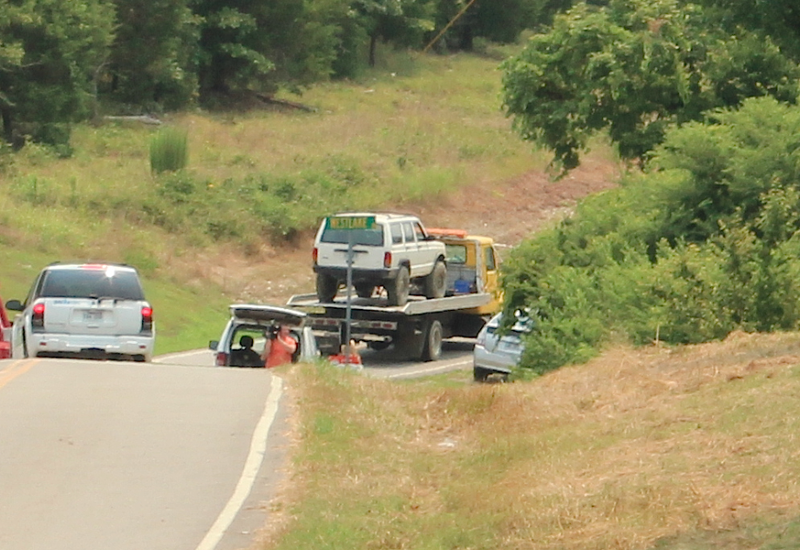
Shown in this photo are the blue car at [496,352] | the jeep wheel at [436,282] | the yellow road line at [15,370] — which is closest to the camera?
the yellow road line at [15,370]

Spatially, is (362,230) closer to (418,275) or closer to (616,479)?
(418,275)

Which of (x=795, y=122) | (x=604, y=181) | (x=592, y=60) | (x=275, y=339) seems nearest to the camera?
(x=275, y=339)

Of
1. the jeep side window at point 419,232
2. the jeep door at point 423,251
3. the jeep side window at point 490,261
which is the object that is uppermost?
the jeep side window at point 419,232

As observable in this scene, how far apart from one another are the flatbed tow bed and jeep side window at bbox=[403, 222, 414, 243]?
1.35 m

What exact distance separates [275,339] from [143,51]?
36.4 meters

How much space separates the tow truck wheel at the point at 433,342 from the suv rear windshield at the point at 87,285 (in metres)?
11.7

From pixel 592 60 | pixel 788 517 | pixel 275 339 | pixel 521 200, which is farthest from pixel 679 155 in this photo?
pixel 521 200

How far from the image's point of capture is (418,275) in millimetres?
31609

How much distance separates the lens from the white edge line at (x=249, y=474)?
31.3 ft

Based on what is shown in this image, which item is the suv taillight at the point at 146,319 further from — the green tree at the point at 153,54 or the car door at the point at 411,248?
the green tree at the point at 153,54

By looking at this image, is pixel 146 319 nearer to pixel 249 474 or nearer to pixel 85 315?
pixel 85 315


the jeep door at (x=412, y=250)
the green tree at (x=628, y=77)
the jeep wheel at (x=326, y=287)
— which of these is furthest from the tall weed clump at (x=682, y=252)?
the jeep wheel at (x=326, y=287)

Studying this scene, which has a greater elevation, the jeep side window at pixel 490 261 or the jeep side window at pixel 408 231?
the jeep side window at pixel 408 231

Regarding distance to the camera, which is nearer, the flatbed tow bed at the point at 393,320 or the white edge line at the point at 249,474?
the white edge line at the point at 249,474
